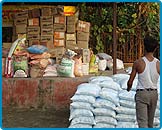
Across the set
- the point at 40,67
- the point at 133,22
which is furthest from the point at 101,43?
the point at 40,67

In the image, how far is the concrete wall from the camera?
7613mm

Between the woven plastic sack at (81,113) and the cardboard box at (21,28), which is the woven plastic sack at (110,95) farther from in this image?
the cardboard box at (21,28)

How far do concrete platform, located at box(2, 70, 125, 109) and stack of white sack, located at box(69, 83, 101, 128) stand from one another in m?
1.46

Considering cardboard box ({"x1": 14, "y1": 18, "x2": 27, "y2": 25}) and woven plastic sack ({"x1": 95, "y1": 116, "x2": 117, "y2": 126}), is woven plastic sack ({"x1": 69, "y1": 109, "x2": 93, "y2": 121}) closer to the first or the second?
woven plastic sack ({"x1": 95, "y1": 116, "x2": 117, "y2": 126})

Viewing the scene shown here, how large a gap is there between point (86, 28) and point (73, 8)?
897mm

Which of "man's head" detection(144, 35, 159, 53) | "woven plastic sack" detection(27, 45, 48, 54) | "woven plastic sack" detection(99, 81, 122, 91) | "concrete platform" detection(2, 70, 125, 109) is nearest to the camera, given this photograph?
"man's head" detection(144, 35, 159, 53)

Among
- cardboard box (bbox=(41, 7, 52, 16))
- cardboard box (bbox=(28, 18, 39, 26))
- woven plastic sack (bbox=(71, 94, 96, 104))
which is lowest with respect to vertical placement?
woven plastic sack (bbox=(71, 94, 96, 104))

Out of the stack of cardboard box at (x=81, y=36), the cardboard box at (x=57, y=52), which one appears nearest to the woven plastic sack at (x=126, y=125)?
the cardboard box at (x=57, y=52)

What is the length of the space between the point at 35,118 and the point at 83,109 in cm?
144

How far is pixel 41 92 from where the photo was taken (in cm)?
763

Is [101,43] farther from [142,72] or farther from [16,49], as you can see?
[142,72]

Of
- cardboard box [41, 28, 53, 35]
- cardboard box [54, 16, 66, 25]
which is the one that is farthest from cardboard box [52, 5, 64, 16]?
cardboard box [41, 28, 53, 35]

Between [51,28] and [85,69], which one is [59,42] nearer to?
[51,28]

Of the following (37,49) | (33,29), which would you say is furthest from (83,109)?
(33,29)
